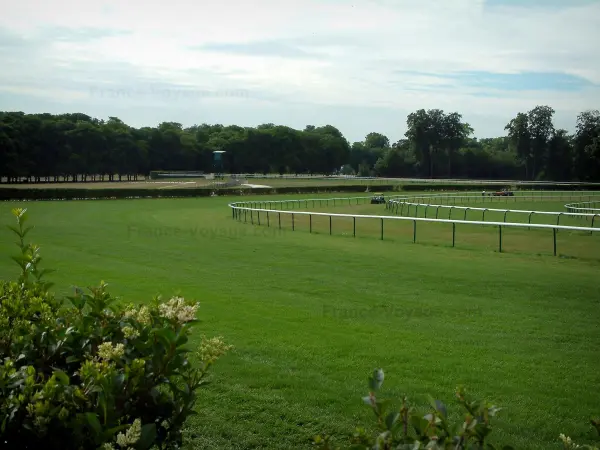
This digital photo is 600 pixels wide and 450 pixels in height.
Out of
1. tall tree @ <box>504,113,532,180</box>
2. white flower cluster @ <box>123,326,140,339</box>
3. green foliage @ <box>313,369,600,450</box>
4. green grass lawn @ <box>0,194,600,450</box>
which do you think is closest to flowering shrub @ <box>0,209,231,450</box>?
white flower cluster @ <box>123,326,140,339</box>

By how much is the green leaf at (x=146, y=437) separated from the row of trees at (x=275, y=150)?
7288cm

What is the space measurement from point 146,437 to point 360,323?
622cm

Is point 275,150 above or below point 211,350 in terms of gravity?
above

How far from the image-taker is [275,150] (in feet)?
339

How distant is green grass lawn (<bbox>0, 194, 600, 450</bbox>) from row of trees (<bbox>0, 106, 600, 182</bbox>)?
6090 centimetres

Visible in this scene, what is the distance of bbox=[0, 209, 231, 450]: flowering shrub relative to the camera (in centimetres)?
236

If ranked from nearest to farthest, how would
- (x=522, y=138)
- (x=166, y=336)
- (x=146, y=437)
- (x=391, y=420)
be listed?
(x=391, y=420)
(x=146, y=437)
(x=166, y=336)
(x=522, y=138)

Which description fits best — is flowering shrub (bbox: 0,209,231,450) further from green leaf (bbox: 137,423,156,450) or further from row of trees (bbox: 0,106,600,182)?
row of trees (bbox: 0,106,600,182)

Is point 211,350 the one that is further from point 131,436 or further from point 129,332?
point 131,436

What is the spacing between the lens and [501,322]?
8.68 m

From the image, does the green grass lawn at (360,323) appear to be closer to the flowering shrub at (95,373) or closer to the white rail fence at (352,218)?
the white rail fence at (352,218)

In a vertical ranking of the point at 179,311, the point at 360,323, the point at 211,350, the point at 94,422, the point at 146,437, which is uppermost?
the point at 179,311

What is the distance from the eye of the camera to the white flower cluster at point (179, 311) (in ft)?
9.02

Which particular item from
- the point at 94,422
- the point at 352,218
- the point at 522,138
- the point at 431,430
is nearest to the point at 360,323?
the point at 431,430
